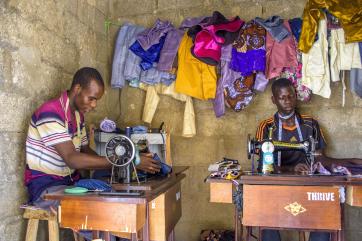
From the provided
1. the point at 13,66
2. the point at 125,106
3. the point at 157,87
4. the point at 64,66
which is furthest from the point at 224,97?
the point at 13,66

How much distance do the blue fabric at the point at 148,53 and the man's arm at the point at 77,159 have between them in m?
1.66

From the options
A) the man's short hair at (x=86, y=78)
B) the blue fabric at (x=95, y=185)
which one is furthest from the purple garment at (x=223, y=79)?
the blue fabric at (x=95, y=185)

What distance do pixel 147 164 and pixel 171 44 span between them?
1.75 meters

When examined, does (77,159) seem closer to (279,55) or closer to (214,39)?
(214,39)

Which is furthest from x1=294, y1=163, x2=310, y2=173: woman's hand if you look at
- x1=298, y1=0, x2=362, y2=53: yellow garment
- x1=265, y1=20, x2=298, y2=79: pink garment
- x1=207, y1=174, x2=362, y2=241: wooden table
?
x1=298, y1=0, x2=362, y2=53: yellow garment

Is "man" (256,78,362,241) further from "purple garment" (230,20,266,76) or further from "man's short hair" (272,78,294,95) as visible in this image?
"purple garment" (230,20,266,76)

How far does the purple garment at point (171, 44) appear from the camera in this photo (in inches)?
142

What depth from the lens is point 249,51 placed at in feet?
11.2

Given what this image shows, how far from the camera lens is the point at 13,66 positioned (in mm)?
2461

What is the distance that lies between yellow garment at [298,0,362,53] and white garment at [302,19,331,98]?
0.21 ft

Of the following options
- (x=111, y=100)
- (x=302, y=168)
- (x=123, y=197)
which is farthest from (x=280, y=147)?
(x=111, y=100)

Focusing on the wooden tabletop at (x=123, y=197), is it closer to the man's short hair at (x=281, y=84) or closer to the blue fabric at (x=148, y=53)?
the man's short hair at (x=281, y=84)

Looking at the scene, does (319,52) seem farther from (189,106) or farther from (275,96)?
(189,106)

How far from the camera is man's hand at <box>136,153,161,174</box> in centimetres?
228
